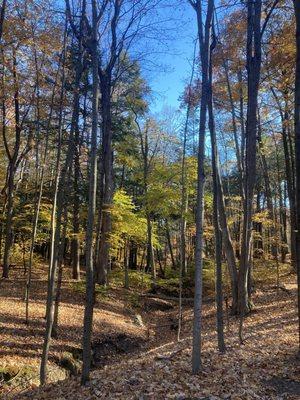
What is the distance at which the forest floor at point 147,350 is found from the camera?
589 cm

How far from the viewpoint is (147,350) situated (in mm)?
11141

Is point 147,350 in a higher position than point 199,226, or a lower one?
lower

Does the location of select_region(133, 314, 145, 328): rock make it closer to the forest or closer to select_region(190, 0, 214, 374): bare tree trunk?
the forest

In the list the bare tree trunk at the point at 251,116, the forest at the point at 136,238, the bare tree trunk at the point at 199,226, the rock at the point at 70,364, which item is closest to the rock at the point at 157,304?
the forest at the point at 136,238

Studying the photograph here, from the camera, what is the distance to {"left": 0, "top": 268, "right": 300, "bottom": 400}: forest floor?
232 inches

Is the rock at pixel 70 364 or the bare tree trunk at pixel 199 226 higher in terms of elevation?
the bare tree trunk at pixel 199 226

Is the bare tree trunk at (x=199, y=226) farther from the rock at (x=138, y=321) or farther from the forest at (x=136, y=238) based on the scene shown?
the rock at (x=138, y=321)

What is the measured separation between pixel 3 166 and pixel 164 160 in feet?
37.8

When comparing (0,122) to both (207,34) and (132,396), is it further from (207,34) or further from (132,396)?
(132,396)

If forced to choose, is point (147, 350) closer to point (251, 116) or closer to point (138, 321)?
point (138, 321)

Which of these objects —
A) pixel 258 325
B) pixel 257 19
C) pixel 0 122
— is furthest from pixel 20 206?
pixel 257 19

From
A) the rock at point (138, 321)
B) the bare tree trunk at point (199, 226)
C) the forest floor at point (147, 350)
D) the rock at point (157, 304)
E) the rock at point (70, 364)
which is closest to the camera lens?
the forest floor at point (147, 350)

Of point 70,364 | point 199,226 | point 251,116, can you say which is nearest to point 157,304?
point 70,364

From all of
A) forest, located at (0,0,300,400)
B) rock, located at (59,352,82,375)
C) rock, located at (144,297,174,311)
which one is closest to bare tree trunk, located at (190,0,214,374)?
forest, located at (0,0,300,400)
